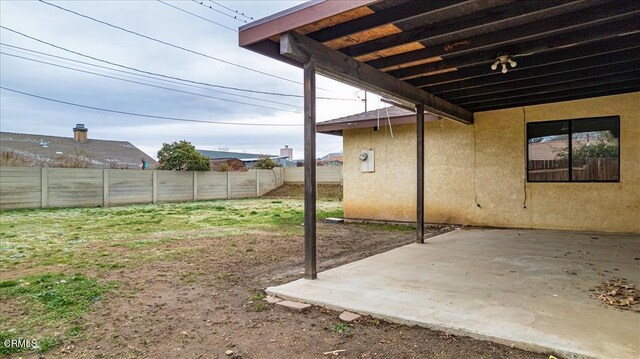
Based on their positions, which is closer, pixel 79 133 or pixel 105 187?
pixel 105 187

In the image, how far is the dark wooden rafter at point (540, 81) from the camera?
4875 mm

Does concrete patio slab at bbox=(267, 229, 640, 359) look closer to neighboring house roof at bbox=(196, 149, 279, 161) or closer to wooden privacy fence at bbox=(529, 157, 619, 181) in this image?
wooden privacy fence at bbox=(529, 157, 619, 181)

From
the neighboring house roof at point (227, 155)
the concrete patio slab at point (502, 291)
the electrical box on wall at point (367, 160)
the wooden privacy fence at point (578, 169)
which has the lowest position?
the concrete patio slab at point (502, 291)

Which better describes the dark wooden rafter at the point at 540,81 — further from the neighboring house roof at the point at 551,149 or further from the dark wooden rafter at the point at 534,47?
the neighboring house roof at the point at 551,149

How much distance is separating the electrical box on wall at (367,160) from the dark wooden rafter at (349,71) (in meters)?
2.73

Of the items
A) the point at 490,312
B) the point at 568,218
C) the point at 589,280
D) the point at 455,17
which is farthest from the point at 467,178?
the point at 490,312

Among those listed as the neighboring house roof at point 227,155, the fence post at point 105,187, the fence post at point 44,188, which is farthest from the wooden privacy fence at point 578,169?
the neighboring house roof at point 227,155

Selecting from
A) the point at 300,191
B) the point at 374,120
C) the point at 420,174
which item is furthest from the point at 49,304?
the point at 300,191

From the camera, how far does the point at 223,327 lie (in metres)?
2.68

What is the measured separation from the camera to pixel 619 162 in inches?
253

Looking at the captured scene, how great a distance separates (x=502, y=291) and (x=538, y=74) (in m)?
3.43

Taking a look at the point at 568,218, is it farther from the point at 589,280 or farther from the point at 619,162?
the point at 589,280

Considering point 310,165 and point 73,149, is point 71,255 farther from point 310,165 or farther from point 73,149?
point 73,149

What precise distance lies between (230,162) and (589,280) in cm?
2741
